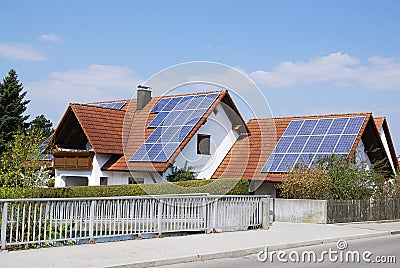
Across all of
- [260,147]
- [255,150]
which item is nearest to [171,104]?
[255,150]

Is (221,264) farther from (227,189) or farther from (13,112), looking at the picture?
(13,112)

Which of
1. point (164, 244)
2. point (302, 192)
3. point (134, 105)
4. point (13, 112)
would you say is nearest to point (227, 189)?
point (302, 192)

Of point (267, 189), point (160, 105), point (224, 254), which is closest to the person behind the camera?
point (224, 254)

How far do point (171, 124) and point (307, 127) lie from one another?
7.86 meters

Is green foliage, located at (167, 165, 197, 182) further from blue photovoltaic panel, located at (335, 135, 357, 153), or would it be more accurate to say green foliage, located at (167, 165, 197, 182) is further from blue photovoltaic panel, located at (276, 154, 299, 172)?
blue photovoltaic panel, located at (335, 135, 357, 153)

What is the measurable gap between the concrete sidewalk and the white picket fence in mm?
393

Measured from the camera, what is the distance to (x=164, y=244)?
1561 centimetres

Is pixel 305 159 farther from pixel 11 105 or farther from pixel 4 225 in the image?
pixel 11 105

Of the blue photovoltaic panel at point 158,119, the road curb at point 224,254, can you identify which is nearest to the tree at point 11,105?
the blue photovoltaic panel at point 158,119

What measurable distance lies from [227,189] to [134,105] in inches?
735

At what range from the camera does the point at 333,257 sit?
14.7 metres

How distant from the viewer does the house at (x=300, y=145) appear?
30375mm

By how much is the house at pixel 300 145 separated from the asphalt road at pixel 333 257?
1140 cm

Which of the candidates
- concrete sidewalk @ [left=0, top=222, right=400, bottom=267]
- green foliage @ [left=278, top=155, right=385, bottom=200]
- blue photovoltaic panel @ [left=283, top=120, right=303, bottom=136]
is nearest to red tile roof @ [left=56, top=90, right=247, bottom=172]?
blue photovoltaic panel @ [left=283, top=120, right=303, bottom=136]
